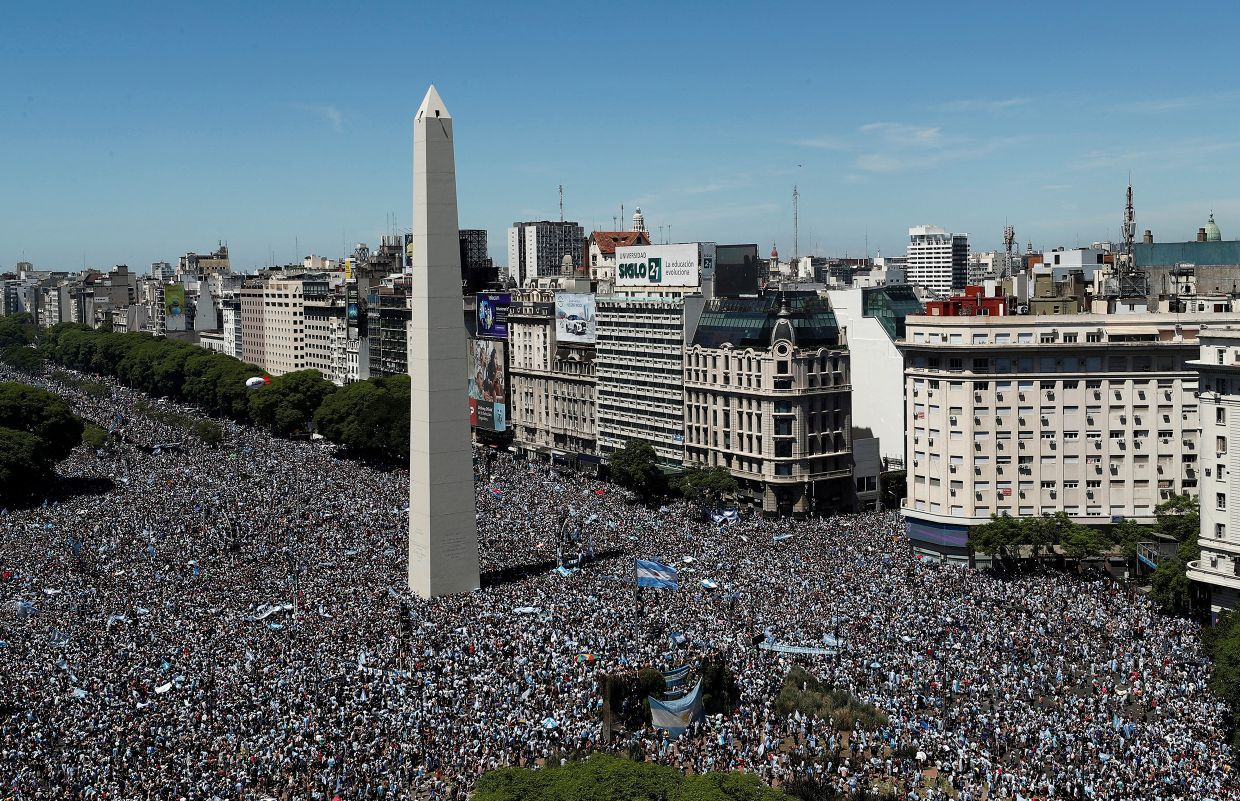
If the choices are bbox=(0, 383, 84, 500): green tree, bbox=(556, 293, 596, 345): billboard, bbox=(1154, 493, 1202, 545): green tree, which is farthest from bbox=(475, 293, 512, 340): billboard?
bbox=(1154, 493, 1202, 545): green tree

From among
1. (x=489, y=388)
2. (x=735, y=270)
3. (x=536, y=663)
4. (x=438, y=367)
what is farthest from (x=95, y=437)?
(x=536, y=663)

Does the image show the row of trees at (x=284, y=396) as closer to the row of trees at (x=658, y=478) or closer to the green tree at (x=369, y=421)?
the green tree at (x=369, y=421)

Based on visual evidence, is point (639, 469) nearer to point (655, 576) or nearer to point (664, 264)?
point (664, 264)

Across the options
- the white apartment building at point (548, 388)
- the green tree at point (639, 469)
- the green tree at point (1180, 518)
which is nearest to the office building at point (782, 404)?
the green tree at point (639, 469)

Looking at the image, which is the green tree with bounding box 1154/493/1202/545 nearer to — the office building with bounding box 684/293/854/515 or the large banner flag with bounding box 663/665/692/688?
the office building with bounding box 684/293/854/515

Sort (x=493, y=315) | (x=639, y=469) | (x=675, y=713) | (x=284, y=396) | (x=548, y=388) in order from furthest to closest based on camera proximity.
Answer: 1. (x=284, y=396)
2. (x=493, y=315)
3. (x=548, y=388)
4. (x=639, y=469)
5. (x=675, y=713)
